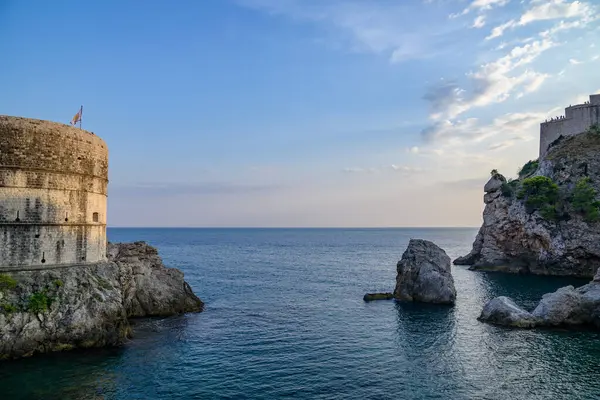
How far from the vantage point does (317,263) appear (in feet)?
309

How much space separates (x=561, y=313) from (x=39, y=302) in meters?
41.5

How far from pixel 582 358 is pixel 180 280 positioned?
35.3 metres

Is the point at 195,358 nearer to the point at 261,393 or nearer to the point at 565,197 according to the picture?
the point at 261,393

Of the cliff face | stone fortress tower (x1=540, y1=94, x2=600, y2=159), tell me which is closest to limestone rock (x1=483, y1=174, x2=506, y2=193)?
the cliff face

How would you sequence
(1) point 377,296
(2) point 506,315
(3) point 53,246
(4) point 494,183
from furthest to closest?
(4) point 494,183, (1) point 377,296, (2) point 506,315, (3) point 53,246

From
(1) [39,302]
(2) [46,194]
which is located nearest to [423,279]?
(1) [39,302]

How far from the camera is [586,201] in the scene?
63.9m

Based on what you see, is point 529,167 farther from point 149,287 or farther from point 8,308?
point 8,308

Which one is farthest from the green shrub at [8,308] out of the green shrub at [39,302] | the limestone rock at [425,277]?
the limestone rock at [425,277]

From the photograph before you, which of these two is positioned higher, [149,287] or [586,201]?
[586,201]

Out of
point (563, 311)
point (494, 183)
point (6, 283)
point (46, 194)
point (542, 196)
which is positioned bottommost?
point (563, 311)

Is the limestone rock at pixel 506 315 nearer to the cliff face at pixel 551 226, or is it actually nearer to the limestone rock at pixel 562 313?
the limestone rock at pixel 562 313

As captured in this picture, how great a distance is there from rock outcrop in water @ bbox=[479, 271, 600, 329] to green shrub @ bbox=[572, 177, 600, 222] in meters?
30.5

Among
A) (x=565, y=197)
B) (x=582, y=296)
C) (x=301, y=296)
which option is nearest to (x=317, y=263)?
(x=301, y=296)
